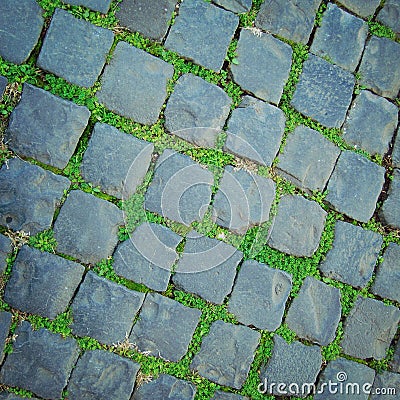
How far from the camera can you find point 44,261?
3.09 m

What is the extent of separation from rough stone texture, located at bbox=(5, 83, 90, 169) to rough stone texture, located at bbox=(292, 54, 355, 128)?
160cm

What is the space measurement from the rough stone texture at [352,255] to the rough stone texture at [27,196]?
2002mm

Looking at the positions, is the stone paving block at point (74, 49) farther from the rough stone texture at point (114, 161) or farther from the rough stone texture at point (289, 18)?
the rough stone texture at point (289, 18)

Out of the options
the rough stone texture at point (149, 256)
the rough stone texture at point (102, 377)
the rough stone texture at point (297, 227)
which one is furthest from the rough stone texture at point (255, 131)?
the rough stone texture at point (102, 377)

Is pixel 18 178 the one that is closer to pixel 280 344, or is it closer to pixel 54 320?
pixel 54 320

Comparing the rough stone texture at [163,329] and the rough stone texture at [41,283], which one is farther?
the rough stone texture at [163,329]

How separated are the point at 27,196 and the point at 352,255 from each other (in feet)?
7.77

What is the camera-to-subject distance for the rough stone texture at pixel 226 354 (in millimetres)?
3266

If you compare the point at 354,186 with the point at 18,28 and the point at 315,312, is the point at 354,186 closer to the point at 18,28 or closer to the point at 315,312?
the point at 315,312

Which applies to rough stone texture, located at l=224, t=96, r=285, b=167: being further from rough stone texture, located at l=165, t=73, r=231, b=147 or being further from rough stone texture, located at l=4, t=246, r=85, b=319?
rough stone texture, located at l=4, t=246, r=85, b=319

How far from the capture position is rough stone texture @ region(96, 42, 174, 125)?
3199 millimetres

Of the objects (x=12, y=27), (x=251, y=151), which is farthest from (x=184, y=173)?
(x=12, y=27)

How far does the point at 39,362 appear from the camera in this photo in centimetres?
306

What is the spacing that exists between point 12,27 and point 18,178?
1016mm
